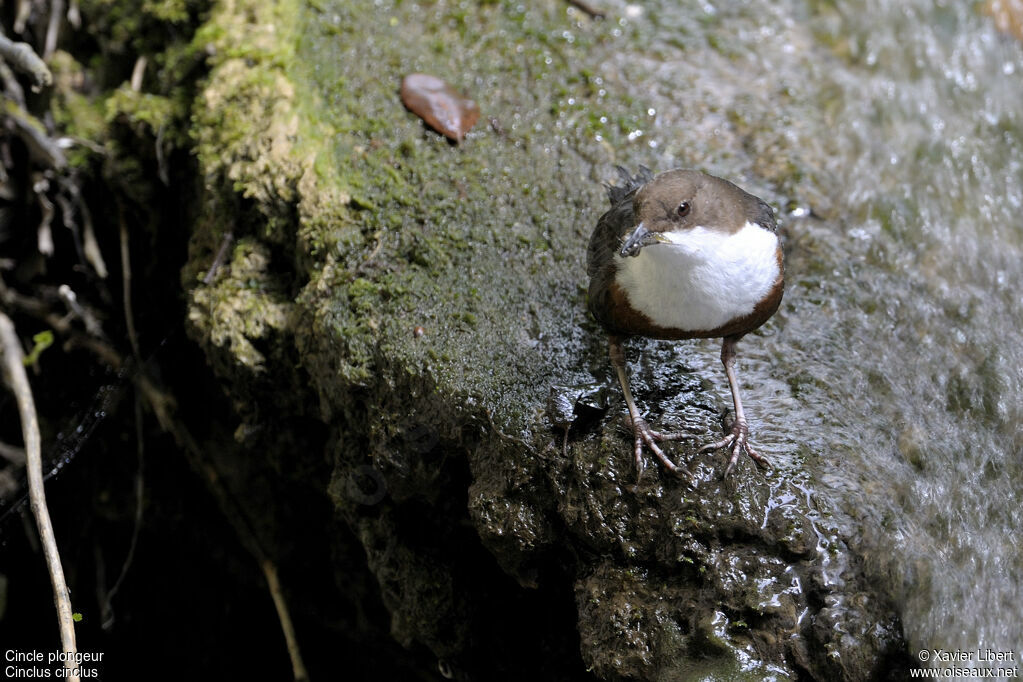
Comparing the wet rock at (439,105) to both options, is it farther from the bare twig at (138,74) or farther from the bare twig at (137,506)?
the bare twig at (137,506)

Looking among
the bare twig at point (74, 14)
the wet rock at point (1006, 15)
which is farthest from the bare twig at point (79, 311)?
the wet rock at point (1006, 15)

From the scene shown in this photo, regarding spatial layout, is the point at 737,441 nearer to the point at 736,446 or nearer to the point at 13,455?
the point at 736,446

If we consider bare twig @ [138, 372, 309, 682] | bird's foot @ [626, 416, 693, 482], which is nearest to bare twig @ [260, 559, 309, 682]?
bare twig @ [138, 372, 309, 682]

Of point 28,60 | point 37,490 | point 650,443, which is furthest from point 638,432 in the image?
point 28,60

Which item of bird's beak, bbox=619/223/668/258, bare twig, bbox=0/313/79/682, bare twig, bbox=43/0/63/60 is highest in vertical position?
bare twig, bbox=43/0/63/60

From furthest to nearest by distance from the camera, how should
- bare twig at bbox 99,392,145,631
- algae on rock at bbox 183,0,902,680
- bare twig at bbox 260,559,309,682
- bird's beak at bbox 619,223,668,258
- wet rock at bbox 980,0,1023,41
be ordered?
wet rock at bbox 980,0,1023,41
bare twig at bbox 99,392,145,631
bare twig at bbox 260,559,309,682
algae on rock at bbox 183,0,902,680
bird's beak at bbox 619,223,668,258

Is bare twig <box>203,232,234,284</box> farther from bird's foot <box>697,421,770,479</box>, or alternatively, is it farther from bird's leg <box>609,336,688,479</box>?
bird's foot <box>697,421,770,479</box>

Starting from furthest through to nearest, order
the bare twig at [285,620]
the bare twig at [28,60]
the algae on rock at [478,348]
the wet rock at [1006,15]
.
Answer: the wet rock at [1006,15]
the bare twig at [285,620]
the bare twig at [28,60]
the algae on rock at [478,348]
